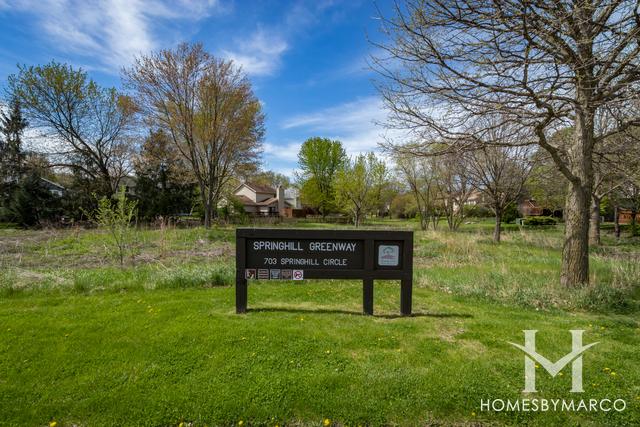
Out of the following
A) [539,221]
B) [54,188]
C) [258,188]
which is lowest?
Answer: [539,221]

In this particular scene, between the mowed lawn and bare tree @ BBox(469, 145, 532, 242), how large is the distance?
11149mm

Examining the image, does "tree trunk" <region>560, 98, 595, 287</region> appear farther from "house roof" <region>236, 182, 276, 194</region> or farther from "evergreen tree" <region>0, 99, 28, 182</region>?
"house roof" <region>236, 182, 276, 194</region>

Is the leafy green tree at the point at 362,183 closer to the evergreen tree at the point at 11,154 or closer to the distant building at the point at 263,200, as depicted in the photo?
the distant building at the point at 263,200

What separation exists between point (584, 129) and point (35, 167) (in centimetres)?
3490

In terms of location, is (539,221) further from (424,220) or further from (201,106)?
(201,106)

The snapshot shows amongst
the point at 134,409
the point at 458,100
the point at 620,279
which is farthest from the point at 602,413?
the point at 620,279

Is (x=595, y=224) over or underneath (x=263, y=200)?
underneath

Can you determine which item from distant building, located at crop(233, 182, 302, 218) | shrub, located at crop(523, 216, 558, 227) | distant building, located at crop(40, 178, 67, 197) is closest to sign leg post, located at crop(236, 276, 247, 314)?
distant building, located at crop(40, 178, 67, 197)

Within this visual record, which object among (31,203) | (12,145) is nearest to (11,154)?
(12,145)

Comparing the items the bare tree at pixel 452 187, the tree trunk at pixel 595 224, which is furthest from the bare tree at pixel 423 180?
the tree trunk at pixel 595 224

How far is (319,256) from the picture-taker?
4.92 metres

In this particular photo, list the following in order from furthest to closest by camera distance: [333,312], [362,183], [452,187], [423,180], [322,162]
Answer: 1. [322,162]
2. [362,183]
3. [423,180]
4. [452,187]
5. [333,312]

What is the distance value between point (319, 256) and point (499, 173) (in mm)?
15873

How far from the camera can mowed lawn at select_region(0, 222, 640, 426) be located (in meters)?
2.73
